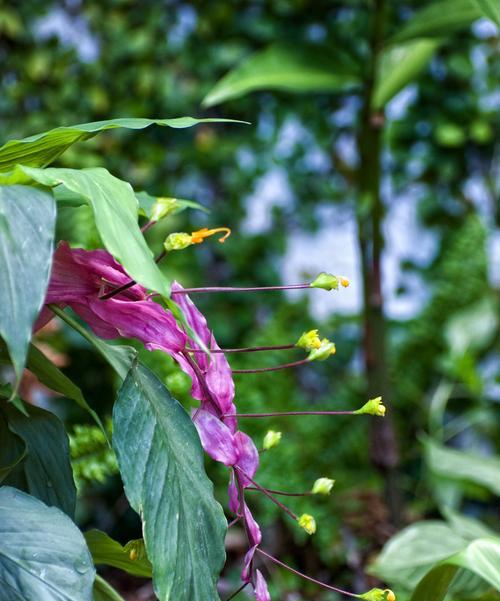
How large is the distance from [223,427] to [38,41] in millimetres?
1892

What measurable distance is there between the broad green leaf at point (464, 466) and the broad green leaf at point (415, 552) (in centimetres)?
21

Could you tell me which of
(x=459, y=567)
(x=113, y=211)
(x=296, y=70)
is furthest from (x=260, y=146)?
(x=113, y=211)

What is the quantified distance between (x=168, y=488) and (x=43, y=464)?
0.11 m

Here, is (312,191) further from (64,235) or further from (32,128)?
(64,235)

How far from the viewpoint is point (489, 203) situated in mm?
2283

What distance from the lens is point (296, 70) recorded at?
126 centimetres

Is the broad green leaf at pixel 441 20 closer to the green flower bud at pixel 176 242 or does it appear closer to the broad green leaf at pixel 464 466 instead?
the broad green leaf at pixel 464 466

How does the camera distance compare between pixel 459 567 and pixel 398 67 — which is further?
pixel 398 67

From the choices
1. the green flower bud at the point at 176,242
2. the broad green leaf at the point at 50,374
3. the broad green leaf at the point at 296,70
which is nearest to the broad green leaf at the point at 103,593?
A: the broad green leaf at the point at 50,374

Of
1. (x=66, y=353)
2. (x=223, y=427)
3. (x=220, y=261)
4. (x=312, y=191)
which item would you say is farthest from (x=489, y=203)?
(x=223, y=427)

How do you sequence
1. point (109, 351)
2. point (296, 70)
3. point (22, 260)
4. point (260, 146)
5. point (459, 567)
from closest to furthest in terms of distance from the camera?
point (22, 260)
point (109, 351)
point (459, 567)
point (296, 70)
point (260, 146)

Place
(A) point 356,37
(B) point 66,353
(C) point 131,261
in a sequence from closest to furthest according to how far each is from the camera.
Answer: (C) point 131,261 < (B) point 66,353 < (A) point 356,37

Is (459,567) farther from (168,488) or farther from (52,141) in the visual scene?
(52,141)

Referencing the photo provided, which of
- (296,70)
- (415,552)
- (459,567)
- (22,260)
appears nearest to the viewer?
(22,260)
